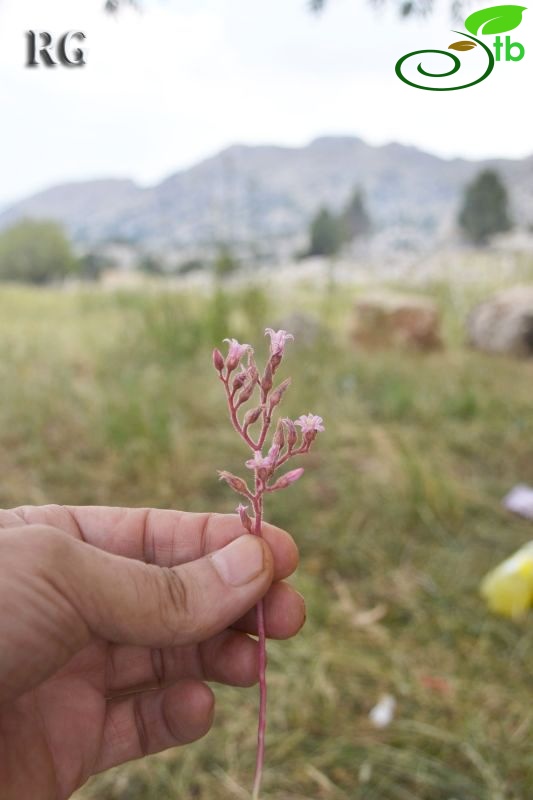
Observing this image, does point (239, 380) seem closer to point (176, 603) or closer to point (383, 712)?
point (176, 603)

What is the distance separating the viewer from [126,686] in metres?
1.01

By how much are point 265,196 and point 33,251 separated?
52.0 feet

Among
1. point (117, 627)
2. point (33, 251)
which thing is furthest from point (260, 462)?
point (33, 251)

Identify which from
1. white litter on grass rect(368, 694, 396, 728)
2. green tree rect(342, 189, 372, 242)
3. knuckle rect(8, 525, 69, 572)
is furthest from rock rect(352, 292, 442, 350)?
knuckle rect(8, 525, 69, 572)

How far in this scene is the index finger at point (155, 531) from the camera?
0.94m

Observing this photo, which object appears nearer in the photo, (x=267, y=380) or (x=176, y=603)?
(x=267, y=380)

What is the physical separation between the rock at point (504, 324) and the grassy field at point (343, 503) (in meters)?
0.18

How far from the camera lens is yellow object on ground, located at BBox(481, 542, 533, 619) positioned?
2.16m

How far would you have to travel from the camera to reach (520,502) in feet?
8.94

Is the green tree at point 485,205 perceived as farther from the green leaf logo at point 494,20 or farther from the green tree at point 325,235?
the green leaf logo at point 494,20

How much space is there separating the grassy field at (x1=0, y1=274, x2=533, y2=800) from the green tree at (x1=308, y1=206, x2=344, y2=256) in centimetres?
68

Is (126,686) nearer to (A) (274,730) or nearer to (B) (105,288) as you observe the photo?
(A) (274,730)

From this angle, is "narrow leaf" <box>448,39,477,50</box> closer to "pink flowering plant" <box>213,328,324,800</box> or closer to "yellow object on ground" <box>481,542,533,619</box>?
"yellow object on ground" <box>481,542,533,619</box>

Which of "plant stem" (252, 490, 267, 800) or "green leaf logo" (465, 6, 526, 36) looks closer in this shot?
"plant stem" (252, 490, 267, 800)
